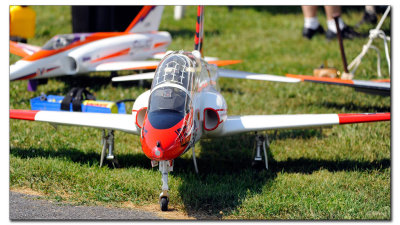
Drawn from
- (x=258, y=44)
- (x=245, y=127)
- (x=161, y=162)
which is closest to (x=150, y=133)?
(x=161, y=162)

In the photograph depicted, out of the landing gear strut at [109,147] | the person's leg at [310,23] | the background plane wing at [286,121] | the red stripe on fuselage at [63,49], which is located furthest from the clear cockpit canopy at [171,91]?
the person's leg at [310,23]

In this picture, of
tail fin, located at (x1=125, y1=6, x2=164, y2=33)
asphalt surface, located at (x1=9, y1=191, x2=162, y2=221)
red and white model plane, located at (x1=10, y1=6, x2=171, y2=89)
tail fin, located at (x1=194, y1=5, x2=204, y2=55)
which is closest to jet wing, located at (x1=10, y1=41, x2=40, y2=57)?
red and white model plane, located at (x1=10, y1=6, x2=171, y2=89)

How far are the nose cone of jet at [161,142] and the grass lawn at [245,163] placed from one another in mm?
908

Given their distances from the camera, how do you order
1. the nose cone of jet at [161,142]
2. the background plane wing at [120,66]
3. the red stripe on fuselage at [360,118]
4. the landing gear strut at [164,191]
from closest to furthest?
the nose cone of jet at [161,142] → the landing gear strut at [164,191] → the red stripe on fuselage at [360,118] → the background plane wing at [120,66]

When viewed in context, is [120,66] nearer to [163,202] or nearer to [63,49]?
[63,49]

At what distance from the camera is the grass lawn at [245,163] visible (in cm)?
658

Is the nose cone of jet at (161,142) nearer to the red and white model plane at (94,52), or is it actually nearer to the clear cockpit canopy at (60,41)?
the red and white model plane at (94,52)

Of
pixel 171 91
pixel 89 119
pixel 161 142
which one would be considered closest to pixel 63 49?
pixel 89 119

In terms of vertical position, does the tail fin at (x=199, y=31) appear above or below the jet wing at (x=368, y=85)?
above

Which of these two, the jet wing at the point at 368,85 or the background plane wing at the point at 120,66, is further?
the background plane wing at the point at 120,66

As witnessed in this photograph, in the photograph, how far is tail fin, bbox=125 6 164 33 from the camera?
13414 millimetres

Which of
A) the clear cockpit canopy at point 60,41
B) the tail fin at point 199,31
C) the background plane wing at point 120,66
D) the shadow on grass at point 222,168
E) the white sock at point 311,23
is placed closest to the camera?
the shadow on grass at point 222,168

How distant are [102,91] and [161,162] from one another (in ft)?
20.5

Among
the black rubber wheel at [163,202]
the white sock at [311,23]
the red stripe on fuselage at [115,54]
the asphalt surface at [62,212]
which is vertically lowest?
the asphalt surface at [62,212]
